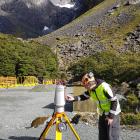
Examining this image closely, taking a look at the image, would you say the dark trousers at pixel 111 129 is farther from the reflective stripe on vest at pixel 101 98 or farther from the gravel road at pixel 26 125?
the gravel road at pixel 26 125

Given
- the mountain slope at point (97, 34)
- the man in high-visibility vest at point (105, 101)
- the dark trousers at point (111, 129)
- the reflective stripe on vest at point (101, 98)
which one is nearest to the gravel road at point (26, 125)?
the dark trousers at point (111, 129)

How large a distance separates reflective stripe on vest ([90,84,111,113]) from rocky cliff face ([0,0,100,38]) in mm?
142474

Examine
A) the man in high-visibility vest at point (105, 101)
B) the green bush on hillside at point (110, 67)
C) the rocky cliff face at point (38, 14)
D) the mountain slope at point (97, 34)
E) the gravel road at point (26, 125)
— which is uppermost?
the rocky cliff face at point (38, 14)

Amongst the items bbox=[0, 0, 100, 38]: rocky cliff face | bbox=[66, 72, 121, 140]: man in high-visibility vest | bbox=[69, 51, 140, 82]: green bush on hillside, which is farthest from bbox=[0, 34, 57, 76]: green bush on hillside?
bbox=[0, 0, 100, 38]: rocky cliff face

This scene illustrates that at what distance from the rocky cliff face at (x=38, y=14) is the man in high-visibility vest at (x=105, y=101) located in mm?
142354

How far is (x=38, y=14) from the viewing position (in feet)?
561

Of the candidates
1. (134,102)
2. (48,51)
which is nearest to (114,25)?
(48,51)

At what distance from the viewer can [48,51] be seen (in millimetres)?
69062

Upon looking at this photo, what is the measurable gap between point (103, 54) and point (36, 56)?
9729 millimetres

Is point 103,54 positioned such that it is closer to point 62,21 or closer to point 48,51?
point 48,51

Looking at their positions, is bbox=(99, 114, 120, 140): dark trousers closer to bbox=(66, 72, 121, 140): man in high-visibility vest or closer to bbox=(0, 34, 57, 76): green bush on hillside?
bbox=(66, 72, 121, 140): man in high-visibility vest

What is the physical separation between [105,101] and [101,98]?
132 millimetres

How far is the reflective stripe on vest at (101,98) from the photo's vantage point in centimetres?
1023

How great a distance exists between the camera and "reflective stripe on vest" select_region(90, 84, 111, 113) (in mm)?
10227
